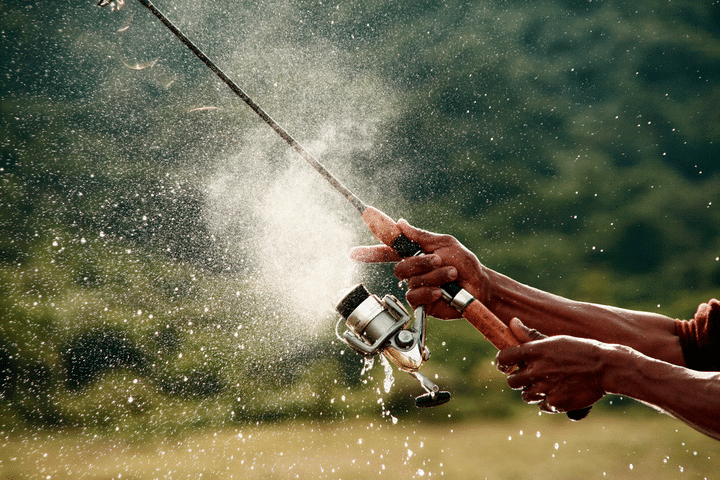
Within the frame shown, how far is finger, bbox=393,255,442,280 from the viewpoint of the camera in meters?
2.20

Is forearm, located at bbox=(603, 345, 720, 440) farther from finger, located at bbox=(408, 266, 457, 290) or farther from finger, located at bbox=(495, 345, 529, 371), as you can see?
finger, located at bbox=(408, 266, 457, 290)

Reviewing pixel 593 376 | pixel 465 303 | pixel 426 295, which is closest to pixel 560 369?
pixel 593 376

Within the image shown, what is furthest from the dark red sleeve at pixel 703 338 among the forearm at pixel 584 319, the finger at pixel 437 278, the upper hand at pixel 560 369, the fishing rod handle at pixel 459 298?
the finger at pixel 437 278

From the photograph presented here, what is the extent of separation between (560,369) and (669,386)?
42 cm

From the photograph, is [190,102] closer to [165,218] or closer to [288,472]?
[165,218]

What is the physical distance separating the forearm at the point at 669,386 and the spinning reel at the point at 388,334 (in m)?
0.75

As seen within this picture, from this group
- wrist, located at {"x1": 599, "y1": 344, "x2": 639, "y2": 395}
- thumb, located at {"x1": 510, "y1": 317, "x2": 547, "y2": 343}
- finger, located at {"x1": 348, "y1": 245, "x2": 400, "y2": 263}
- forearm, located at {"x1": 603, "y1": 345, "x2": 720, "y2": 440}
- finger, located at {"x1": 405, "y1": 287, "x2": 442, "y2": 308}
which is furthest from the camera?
finger, located at {"x1": 348, "y1": 245, "x2": 400, "y2": 263}

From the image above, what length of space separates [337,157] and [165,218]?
130 inches

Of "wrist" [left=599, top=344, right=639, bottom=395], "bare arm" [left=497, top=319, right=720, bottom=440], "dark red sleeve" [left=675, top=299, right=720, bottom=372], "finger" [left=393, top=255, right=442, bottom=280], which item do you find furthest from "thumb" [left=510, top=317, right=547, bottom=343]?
"dark red sleeve" [left=675, top=299, right=720, bottom=372]

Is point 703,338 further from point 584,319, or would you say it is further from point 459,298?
point 459,298

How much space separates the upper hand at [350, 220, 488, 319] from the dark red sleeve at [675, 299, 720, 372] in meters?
1.10

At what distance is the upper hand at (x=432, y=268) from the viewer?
2178 millimetres

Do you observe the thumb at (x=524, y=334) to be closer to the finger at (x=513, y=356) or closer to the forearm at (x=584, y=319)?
the finger at (x=513, y=356)

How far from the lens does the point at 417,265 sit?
2.21 metres
